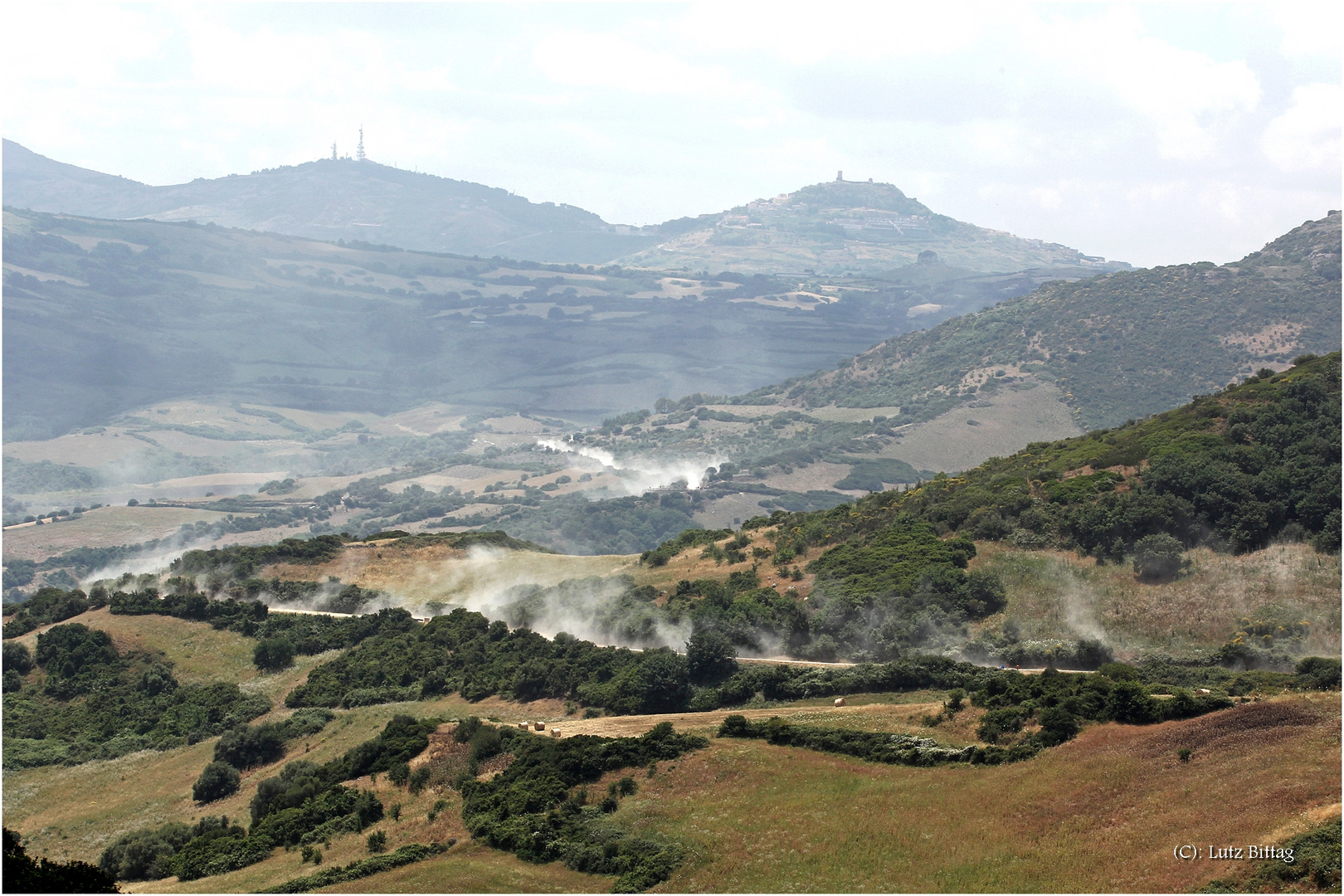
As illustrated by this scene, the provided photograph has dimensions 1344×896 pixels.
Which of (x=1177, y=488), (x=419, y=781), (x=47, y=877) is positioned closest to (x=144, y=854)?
(x=419, y=781)

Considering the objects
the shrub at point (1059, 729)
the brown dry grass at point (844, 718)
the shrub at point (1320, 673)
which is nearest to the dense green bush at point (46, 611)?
the brown dry grass at point (844, 718)

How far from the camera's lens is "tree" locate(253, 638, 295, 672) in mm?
74188

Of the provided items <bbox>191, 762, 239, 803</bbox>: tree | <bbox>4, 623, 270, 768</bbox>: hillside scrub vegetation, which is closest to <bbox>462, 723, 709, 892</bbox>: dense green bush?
<bbox>191, 762, 239, 803</bbox>: tree

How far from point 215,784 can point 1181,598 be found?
50.7 metres

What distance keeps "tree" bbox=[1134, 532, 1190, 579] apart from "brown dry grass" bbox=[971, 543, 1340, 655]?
2.59ft

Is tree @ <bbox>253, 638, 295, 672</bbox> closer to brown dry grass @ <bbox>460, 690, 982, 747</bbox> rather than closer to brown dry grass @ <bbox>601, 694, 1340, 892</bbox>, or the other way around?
brown dry grass @ <bbox>460, 690, 982, 747</bbox>

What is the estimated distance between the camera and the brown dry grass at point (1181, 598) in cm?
5688

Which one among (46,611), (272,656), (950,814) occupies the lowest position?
(272,656)

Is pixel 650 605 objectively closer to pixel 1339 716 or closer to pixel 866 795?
Result: pixel 866 795

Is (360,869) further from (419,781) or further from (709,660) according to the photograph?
(709,660)

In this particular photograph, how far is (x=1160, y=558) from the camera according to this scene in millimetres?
65000

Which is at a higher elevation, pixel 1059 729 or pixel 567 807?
pixel 1059 729

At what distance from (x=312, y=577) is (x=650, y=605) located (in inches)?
1221

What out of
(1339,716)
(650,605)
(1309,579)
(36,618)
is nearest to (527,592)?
(650,605)
